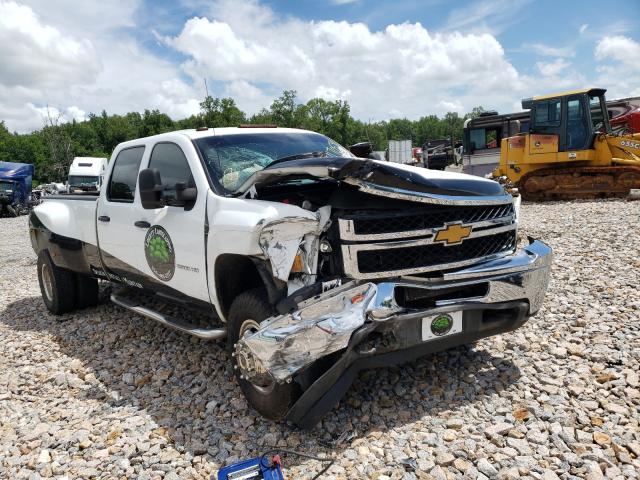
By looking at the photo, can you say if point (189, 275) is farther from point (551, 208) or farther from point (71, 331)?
point (551, 208)

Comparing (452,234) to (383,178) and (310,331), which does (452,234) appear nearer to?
(383,178)

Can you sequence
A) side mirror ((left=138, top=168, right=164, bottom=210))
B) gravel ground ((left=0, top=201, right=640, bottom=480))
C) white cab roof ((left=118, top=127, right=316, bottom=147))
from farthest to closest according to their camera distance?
white cab roof ((left=118, top=127, right=316, bottom=147))
side mirror ((left=138, top=168, right=164, bottom=210))
gravel ground ((left=0, top=201, right=640, bottom=480))

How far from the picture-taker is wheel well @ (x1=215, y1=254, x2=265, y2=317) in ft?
11.4

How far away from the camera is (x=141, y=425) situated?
3404 millimetres

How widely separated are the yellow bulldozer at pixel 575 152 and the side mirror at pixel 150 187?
11219mm

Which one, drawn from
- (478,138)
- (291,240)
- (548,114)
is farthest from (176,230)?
(478,138)

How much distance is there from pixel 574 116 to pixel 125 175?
1200 centimetres

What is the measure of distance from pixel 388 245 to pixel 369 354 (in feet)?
2.04

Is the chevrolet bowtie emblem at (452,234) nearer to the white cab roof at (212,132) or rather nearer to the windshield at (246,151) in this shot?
the windshield at (246,151)

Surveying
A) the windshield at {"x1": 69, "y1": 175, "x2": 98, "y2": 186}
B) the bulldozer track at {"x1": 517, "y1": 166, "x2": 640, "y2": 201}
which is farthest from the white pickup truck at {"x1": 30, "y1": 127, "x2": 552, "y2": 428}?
the windshield at {"x1": 69, "y1": 175, "x2": 98, "y2": 186}

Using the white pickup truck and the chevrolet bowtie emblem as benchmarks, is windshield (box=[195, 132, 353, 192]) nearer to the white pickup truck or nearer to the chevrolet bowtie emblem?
the white pickup truck

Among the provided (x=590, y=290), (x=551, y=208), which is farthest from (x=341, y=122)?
(x=590, y=290)

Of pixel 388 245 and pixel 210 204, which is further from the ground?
pixel 210 204

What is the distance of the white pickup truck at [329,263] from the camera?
9.11 feet
